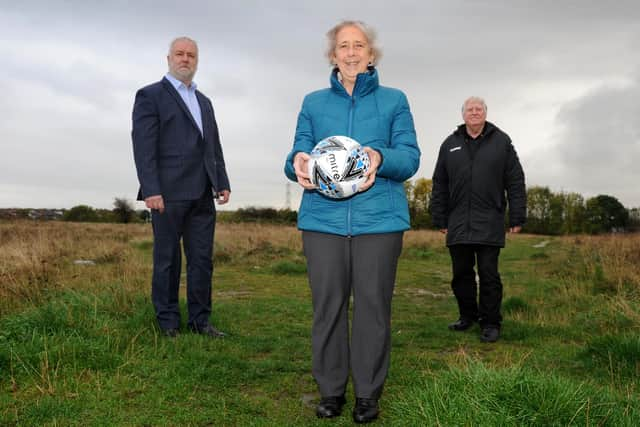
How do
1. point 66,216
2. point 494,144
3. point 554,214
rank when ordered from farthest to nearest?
point 554,214
point 66,216
point 494,144

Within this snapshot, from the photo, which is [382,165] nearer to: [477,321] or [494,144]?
[494,144]

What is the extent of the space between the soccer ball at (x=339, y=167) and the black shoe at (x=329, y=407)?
54.7 inches

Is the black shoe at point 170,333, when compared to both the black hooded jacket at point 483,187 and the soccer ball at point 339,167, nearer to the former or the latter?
the soccer ball at point 339,167

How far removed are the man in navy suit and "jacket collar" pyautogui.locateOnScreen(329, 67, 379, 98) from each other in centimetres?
240

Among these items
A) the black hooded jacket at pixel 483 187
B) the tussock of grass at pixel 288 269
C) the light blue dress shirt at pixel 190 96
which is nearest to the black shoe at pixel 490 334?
the black hooded jacket at pixel 483 187

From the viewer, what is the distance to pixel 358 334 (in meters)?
3.70

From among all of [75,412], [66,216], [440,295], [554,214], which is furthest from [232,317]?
[554,214]

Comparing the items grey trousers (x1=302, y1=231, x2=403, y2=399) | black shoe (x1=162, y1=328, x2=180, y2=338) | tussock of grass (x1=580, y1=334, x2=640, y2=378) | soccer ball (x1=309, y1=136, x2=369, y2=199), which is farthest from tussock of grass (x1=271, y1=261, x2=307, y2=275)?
soccer ball (x1=309, y1=136, x2=369, y2=199)

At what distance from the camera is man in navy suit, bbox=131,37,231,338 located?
5.52 m

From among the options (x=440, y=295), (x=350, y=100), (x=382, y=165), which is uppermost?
(x=350, y=100)

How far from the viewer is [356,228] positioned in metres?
3.56

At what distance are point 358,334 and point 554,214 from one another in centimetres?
7863

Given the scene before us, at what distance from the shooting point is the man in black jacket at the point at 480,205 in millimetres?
6258

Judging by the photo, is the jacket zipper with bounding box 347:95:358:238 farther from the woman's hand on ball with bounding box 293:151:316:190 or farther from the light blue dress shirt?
the light blue dress shirt
